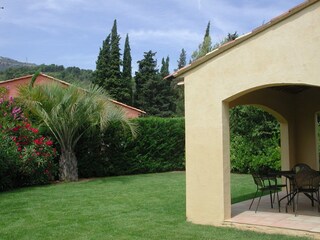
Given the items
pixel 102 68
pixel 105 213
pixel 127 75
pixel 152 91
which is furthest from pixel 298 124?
pixel 127 75

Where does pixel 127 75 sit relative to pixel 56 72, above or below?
below

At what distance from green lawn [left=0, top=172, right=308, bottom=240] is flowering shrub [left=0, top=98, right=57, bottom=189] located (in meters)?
0.93

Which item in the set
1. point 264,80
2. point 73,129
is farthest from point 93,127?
point 264,80

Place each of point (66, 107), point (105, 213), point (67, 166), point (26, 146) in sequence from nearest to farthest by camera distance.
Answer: point (105, 213), point (26, 146), point (66, 107), point (67, 166)

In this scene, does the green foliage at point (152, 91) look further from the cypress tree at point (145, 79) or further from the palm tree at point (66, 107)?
the palm tree at point (66, 107)

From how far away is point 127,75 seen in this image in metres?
48.2

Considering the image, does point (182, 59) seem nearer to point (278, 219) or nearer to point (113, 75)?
point (113, 75)

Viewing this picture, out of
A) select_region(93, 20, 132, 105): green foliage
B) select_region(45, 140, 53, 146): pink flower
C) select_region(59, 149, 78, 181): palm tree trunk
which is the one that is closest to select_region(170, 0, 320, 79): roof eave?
select_region(45, 140, 53, 146): pink flower

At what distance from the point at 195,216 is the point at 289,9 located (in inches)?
189

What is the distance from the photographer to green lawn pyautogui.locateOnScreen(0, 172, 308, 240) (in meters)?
7.93

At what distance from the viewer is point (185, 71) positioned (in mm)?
8883

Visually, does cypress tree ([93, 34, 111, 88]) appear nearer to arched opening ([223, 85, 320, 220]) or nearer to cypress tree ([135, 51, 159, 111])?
cypress tree ([135, 51, 159, 111])

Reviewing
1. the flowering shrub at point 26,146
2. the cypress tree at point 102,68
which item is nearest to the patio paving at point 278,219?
the flowering shrub at point 26,146

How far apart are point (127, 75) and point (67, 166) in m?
31.3
